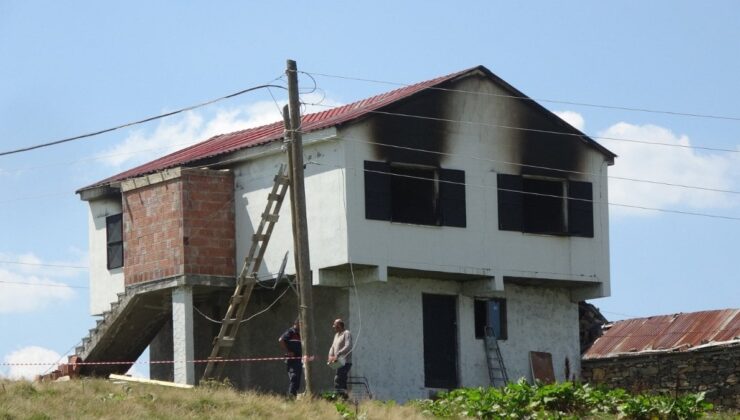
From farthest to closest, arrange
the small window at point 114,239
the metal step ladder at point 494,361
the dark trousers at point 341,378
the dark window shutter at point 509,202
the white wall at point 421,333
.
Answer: the small window at point 114,239 → the metal step ladder at point 494,361 → the dark window shutter at point 509,202 → the white wall at point 421,333 → the dark trousers at point 341,378

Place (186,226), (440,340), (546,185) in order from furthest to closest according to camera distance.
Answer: (546,185) < (440,340) < (186,226)

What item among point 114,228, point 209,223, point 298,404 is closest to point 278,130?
point 209,223

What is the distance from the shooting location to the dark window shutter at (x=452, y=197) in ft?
129

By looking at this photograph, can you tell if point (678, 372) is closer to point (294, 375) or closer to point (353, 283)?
point (353, 283)

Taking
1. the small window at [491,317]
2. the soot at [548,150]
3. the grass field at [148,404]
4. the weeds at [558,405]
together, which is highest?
the soot at [548,150]

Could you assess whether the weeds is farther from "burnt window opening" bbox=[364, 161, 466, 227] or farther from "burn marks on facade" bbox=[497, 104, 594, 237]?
"burn marks on facade" bbox=[497, 104, 594, 237]

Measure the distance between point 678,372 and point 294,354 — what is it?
11389 mm

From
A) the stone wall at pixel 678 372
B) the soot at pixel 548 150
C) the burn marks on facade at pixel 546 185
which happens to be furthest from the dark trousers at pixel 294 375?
the stone wall at pixel 678 372

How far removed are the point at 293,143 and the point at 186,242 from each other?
6.02 meters

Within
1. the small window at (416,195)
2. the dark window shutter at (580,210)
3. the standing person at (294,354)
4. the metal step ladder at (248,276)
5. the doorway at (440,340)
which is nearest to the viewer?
the standing person at (294,354)

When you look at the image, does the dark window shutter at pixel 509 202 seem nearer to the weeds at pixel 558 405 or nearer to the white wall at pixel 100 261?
the weeds at pixel 558 405

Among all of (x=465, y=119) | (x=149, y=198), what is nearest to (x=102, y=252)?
(x=149, y=198)

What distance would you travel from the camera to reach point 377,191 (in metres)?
38.3

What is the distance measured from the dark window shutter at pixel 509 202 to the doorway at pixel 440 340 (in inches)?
87.0
